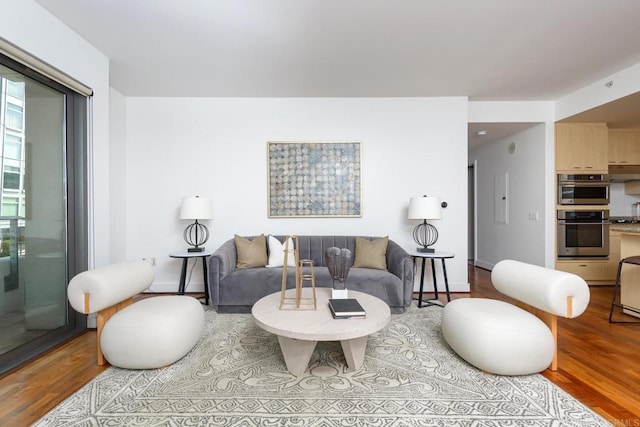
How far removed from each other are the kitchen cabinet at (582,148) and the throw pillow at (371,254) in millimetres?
2994

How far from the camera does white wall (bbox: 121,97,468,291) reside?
387 cm

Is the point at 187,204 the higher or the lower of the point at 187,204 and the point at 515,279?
the higher

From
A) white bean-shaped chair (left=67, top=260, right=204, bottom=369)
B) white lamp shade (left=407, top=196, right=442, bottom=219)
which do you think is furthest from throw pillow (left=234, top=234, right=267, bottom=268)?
white lamp shade (left=407, top=196, right=442, bottom=219)

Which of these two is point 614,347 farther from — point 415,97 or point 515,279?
point 415,97

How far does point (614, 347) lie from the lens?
7.54 feet

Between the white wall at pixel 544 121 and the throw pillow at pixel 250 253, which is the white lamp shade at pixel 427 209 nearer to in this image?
the white wall at pixel 544 121

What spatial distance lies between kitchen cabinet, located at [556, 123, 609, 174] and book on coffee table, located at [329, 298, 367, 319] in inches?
160

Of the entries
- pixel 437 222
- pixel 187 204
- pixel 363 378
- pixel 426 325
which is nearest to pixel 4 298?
pixel 187 204

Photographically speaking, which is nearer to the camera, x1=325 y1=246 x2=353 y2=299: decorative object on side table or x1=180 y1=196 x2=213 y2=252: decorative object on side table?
x1=325 y1=246 x2=353 y2=299: decorative object on side table

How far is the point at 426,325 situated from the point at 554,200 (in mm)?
3057

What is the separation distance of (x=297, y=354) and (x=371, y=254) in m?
1.70

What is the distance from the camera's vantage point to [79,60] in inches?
102

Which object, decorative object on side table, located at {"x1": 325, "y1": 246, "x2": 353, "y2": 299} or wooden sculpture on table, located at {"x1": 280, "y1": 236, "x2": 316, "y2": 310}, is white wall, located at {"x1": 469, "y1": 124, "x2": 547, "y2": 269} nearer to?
decorative object on side table, located at {"x1": 325, "y1": 246, "x2": 353, "y2": 299}

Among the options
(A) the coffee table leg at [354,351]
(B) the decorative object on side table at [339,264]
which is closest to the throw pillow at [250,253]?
(B) the decorative object on side table at [339,264]
